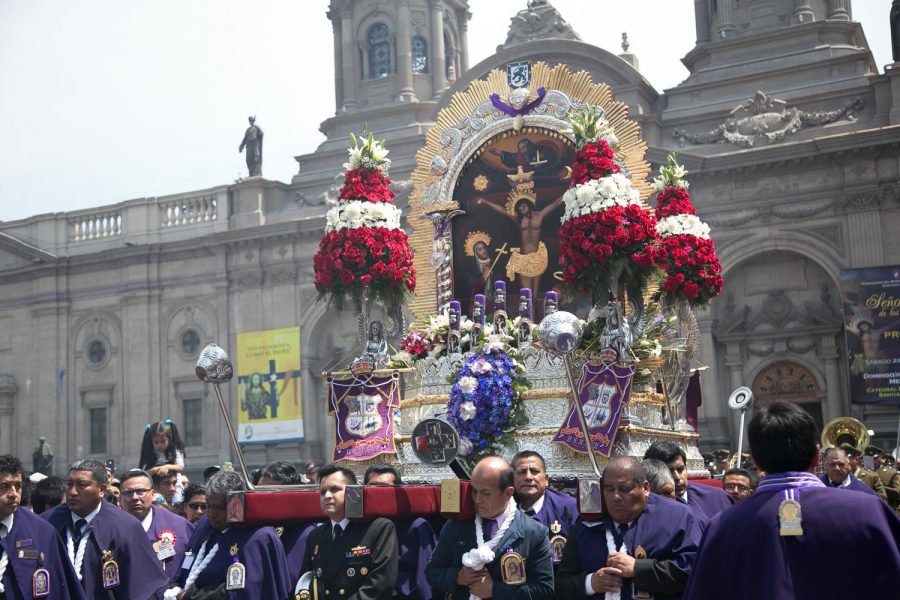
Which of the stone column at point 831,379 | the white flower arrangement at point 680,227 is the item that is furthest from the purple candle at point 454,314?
the stone column at point 831,379

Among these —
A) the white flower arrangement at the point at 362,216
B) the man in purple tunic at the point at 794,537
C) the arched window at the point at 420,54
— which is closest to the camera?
the man in purple tunic at the point at 794,537

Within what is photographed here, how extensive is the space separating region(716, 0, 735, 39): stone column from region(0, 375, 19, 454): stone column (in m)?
29.0

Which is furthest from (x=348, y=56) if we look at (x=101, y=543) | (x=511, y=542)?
(x=511, y=542)

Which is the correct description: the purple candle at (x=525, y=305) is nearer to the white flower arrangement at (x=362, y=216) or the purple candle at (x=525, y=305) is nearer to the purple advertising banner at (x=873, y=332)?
the white flower arrangement at (x=362, y=216)

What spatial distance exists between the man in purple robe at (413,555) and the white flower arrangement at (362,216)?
824cm

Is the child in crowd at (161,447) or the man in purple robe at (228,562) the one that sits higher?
the child in crowd at (161,447)

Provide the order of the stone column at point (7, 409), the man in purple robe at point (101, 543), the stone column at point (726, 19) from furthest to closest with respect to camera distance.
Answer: the stone column at point (7, 409)
the stone column at point (726, 19)
the man in purple robe at point (101, 543)

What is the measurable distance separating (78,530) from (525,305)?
7941 mm

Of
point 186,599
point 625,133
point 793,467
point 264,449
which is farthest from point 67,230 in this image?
point 793,467

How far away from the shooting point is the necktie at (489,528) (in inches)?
282

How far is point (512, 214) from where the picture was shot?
17.0 m

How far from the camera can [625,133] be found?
15.9m

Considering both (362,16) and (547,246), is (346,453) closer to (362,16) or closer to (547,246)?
(547,246)

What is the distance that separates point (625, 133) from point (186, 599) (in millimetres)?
10081
